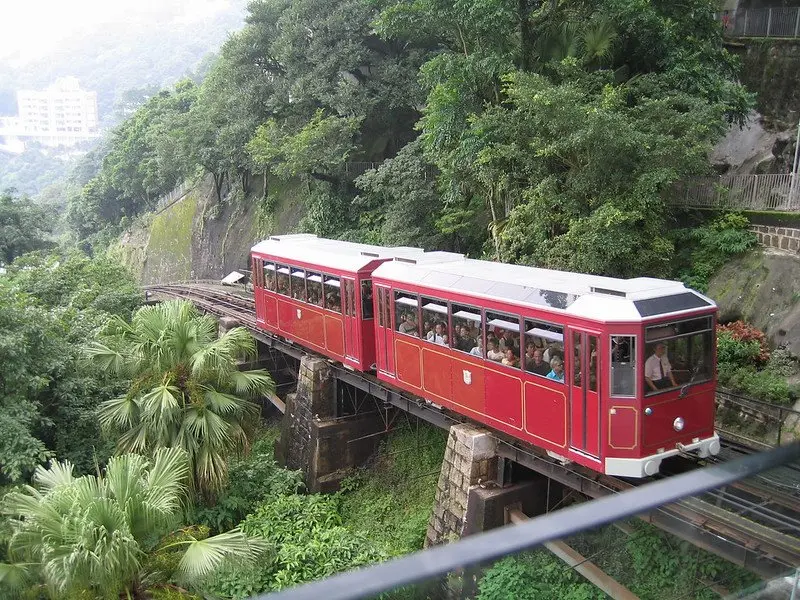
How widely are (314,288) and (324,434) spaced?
10.9 ft

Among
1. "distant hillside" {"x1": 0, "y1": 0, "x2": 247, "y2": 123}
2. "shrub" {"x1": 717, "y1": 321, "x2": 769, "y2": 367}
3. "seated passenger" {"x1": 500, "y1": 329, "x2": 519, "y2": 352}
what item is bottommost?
"shrub" {"x1": 717, "y1": 321, "x2": 769, "y2": 367}

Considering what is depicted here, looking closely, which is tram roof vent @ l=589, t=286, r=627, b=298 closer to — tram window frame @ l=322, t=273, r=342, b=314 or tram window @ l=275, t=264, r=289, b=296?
tram window frame @ l=322, t=273, r=342, b=314

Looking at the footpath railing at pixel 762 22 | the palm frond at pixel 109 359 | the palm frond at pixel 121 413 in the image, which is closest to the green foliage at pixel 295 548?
the palm frond at pixel 121 413

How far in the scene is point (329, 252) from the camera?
15461 mm

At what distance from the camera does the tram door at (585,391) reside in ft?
27.8

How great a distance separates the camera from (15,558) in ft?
25.0

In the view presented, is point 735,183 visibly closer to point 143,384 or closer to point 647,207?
point 647,207

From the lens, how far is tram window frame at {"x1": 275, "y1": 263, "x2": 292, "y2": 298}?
55.2 feet

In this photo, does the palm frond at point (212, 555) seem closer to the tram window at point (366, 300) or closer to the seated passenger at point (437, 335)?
the seated passenger at point (437, 335)

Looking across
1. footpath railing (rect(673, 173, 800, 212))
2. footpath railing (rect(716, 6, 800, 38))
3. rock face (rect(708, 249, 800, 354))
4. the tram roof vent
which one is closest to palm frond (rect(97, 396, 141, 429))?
the tram roof vent

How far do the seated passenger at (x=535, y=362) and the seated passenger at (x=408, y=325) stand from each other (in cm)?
289

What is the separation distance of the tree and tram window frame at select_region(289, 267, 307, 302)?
21.3 meters

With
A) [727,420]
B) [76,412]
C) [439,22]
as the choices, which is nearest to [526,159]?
[439,22]

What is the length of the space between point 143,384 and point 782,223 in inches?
500
